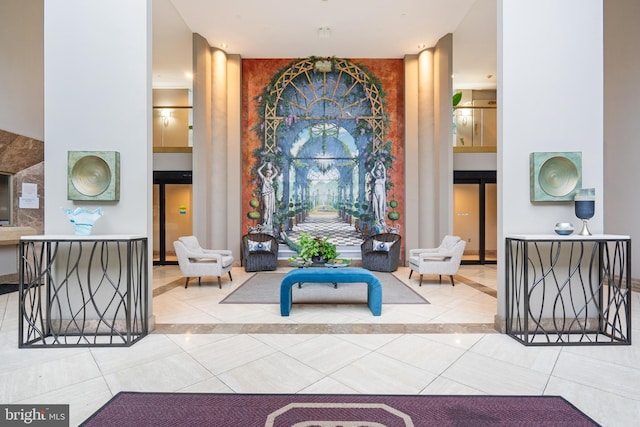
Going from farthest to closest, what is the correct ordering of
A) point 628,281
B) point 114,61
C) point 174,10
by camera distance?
point 174,10
point 114,61
point 628,281

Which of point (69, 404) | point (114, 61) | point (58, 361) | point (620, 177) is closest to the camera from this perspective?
point (69, 404)

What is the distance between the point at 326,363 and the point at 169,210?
6900 millimetres

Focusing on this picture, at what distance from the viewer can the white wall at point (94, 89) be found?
10.9 feet

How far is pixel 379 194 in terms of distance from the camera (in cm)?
773

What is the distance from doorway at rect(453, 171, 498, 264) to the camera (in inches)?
312

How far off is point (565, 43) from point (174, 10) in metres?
6.51

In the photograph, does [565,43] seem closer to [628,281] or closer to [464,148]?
[628,281]

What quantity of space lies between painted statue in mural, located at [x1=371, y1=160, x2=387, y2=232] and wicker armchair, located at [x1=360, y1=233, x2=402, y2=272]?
2.01 ft

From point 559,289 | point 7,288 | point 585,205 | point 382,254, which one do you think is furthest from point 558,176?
point 7,288

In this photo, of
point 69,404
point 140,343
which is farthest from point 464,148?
point 69,404

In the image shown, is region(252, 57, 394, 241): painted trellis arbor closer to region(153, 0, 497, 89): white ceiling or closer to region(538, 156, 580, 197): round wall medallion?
region(153, 0, 497, 89): white ceiling

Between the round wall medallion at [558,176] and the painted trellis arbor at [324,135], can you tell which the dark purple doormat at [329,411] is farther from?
the painted trellis arbor at [324,135]

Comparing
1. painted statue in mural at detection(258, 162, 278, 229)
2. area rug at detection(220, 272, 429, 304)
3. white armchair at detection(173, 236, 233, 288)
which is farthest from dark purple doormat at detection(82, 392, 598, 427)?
painted statue in mural at detection(258, 162, 278, 229)

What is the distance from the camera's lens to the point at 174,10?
19.7 ft
